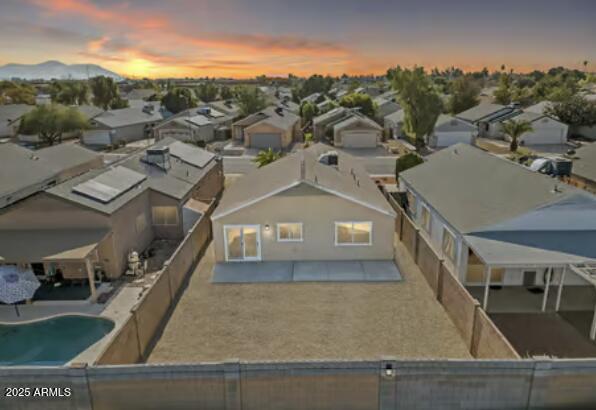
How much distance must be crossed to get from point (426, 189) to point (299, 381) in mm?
15420

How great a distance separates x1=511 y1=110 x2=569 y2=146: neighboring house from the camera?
5297cm

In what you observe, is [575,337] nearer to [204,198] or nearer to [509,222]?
[509,222]

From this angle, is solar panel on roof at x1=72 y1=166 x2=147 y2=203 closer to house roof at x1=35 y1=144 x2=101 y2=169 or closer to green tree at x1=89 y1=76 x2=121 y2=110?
house roof at x1=35 y1=144 x2=101 y2=169

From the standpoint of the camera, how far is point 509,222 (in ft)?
51.3

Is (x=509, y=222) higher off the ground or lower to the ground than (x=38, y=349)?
higher

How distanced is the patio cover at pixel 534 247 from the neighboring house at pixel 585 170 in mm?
11122

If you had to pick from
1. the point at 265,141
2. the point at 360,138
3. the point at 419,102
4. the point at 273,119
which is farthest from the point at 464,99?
the point at 265,141

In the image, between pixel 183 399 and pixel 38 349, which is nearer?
pixel 183 399

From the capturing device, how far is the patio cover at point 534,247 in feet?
45.2

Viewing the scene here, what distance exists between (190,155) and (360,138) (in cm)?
2630

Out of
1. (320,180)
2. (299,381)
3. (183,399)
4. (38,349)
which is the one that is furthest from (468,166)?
(38,349)

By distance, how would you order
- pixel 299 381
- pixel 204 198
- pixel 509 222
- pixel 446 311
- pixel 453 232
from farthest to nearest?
pixel 204 198, pixel 453 232, pixel 509 222, pixel 446 311, pixel 299 381

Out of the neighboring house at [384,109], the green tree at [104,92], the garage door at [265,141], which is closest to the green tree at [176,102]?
the green tree at [104,92]

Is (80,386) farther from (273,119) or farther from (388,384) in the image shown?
(273,119)
